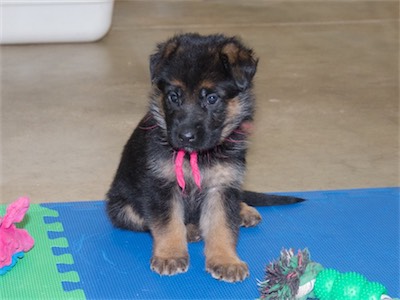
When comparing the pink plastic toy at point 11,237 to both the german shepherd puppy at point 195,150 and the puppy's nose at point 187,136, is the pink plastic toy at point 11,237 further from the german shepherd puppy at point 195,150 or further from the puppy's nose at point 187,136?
the puppy's nose at point 187,136

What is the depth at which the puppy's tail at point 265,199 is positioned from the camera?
441cm

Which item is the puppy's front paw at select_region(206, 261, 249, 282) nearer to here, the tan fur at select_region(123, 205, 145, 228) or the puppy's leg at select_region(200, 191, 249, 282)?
the puppy's leg at select_region(200, 191, 249, 282)

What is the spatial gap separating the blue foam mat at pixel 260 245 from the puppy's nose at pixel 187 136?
0.63 m

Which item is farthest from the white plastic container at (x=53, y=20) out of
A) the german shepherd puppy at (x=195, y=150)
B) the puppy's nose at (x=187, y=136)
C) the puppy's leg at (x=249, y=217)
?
the puppy's nose at (x=187, y=136)

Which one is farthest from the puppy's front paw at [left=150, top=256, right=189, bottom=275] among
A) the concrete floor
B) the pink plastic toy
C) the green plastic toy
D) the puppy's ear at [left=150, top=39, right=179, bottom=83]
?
the concrete floor

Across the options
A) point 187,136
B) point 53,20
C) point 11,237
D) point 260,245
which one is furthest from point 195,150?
point 53,20

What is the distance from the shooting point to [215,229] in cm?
371

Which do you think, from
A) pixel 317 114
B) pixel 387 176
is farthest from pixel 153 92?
pixel 317 114

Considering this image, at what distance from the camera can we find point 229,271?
3572mm

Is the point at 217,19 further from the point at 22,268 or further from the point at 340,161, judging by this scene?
the point at 22,268

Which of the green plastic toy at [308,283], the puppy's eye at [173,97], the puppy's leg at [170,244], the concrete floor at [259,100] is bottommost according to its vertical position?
the concrete floor at [259,100]

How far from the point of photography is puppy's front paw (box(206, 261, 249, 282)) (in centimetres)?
357

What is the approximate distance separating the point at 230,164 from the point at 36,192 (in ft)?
5.44

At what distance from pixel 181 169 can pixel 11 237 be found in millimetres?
807
